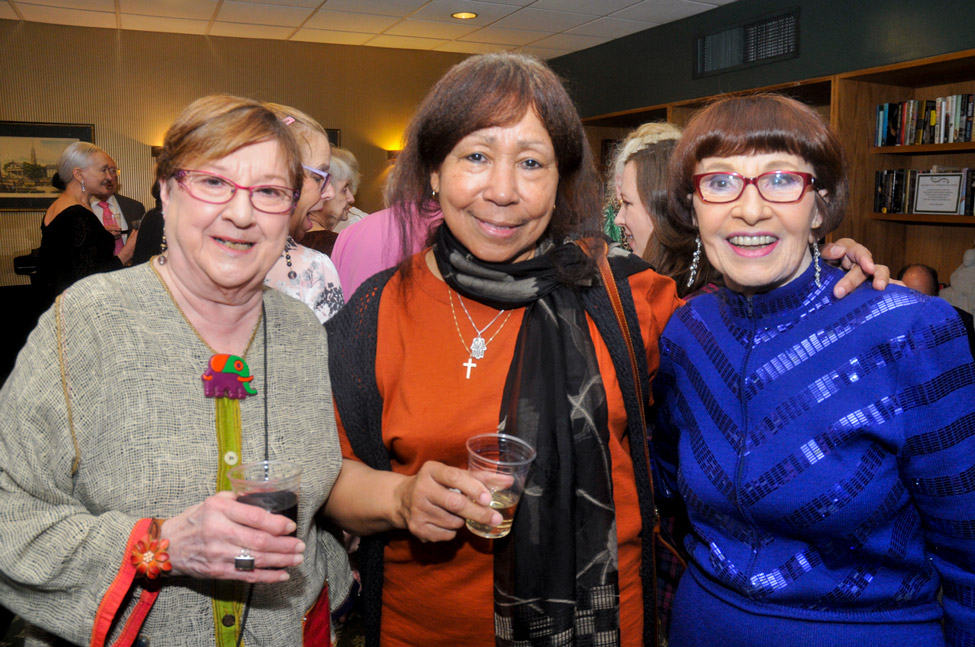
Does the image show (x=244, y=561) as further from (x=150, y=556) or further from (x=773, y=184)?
(x=773, y=184)

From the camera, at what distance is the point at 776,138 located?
1367mm

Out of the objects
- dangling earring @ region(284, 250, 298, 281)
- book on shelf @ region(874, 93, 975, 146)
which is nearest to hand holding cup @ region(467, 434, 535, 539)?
dangling earring @ region(284, 250, 298, 281)

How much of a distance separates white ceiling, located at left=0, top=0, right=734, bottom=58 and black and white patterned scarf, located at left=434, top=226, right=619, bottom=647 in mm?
5862

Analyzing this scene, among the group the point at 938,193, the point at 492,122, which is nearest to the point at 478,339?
the point at 492,122

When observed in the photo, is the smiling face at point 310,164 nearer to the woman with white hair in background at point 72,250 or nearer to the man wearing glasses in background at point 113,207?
the woman with white hair in background at point 72,250

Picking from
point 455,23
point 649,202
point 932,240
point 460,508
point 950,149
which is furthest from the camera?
point 455,23

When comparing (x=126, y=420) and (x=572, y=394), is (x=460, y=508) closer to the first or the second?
(x=572, y=394)

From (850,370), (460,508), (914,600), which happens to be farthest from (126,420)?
(914,600)

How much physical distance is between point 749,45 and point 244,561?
6.79m

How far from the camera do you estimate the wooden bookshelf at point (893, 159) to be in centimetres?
517

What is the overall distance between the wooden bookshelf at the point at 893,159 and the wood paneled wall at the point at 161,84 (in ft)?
16.5

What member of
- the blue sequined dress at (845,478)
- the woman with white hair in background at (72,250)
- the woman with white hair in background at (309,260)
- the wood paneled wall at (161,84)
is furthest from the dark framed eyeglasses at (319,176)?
the wood paneled wall at (161,84)

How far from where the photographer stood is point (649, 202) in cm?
259

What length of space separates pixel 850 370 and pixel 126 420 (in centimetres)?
133
